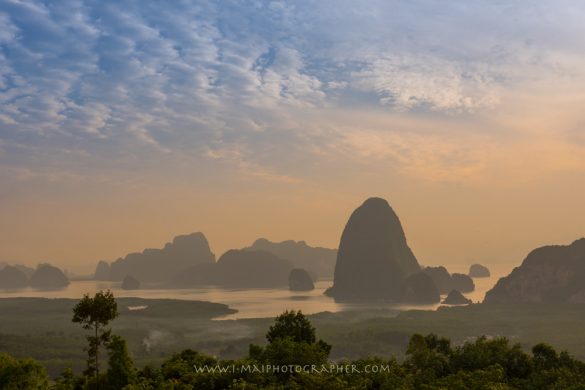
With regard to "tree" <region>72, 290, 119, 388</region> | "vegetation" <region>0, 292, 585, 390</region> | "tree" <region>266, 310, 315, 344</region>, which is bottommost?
"vegetation" <region>0, 292, 585, 390</region>

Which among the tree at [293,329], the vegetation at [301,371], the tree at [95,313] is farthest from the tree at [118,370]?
the tree at [293,329]

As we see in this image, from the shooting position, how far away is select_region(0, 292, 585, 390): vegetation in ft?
157

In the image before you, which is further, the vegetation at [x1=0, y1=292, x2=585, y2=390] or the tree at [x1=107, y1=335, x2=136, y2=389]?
the tree at [x1=107, y1=335, x2=136, y2=389]

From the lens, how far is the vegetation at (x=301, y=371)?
157 ft

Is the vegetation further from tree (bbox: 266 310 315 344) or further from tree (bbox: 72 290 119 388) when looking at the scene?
tree (bbox: 266 310 315 344)

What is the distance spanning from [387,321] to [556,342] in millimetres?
58291

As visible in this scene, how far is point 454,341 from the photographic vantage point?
131 m

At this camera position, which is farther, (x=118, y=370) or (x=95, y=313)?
(x=95, y=313)

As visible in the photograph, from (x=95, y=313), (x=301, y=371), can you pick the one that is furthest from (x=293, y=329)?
(x=95, y=313)

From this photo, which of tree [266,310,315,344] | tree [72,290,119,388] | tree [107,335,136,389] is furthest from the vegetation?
tree [266,310,315,344]

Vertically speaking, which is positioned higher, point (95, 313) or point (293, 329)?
point (95, 313)

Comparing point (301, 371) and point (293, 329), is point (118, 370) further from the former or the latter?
point (293, 329)

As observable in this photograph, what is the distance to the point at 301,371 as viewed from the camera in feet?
161

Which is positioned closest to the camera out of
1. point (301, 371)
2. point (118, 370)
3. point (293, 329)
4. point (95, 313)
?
point (301, 371)
